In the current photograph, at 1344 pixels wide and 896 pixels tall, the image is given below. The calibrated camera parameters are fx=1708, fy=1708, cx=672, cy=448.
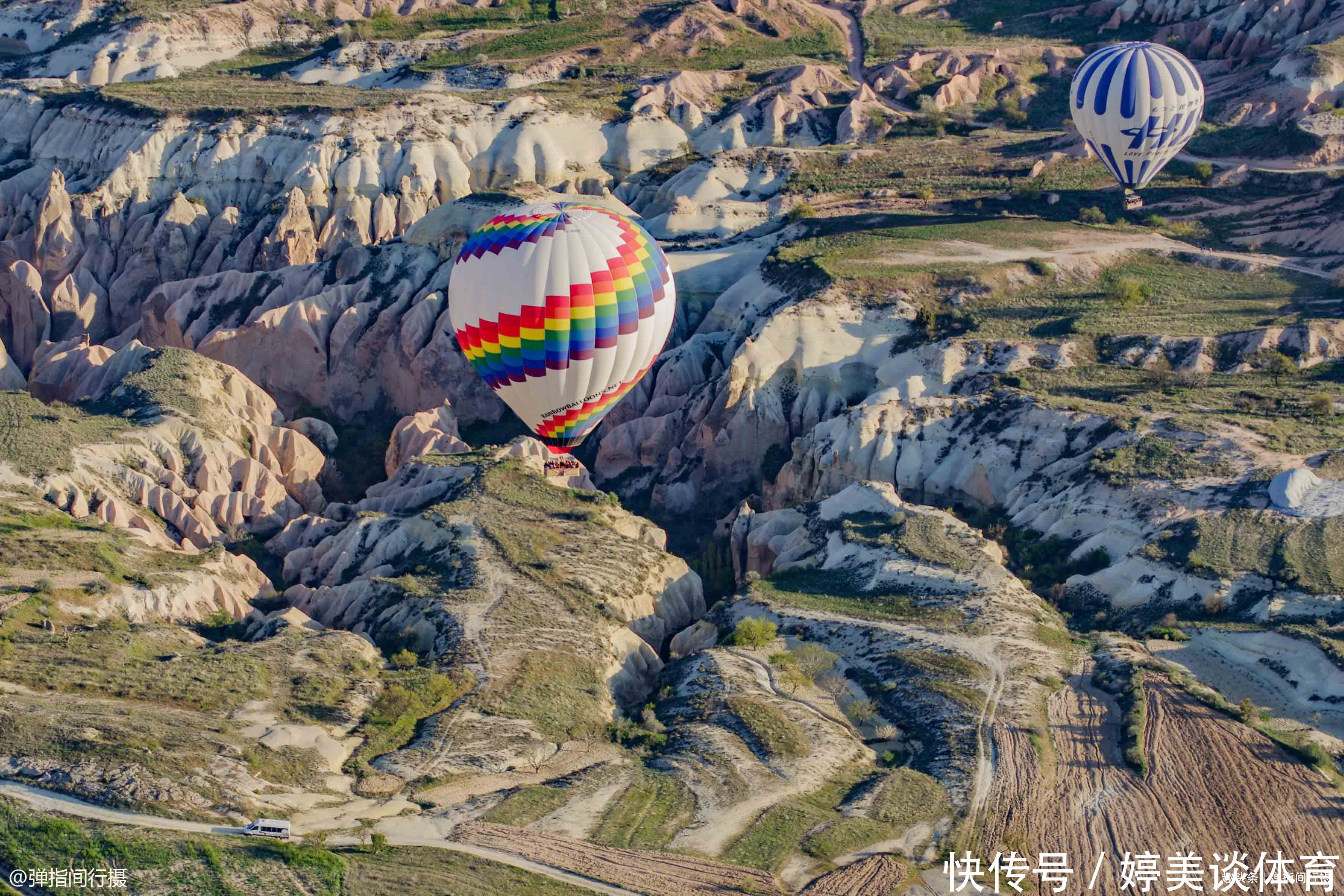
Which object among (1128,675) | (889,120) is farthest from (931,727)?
(889,120)

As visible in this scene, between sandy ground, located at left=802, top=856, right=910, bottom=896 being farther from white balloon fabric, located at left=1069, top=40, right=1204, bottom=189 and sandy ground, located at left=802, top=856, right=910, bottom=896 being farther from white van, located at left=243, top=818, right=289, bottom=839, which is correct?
white balloon fabric, located at left=1069, top=40, right=1204, bottom=189

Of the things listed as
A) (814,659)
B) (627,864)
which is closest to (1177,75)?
(814,659)

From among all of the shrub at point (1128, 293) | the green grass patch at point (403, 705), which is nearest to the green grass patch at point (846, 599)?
the green grass patch at point (403, 705)

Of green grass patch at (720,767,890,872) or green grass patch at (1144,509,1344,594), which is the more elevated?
green grass patch at (1144,509,1344,594)

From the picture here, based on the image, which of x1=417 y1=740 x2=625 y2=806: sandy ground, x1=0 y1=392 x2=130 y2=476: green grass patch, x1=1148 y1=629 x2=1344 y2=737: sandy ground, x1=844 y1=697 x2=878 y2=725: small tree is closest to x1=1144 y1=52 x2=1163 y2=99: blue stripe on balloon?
x1=1148 y1=629 x2=1344 y2=737: sandy ground

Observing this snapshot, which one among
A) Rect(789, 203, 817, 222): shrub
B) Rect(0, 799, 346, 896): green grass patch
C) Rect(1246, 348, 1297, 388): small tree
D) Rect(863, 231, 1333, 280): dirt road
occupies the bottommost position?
Rect(0, 799, 346, 896): green grass patch

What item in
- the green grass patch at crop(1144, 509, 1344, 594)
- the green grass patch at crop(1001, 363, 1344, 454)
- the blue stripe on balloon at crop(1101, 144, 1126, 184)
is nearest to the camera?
Result: the green grass patch at crop(1144, 509, 1344, 594)

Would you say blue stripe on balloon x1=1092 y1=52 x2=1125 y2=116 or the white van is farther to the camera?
blue stripe on balloon x1=1092 y1=52 x2=1125 y2=116

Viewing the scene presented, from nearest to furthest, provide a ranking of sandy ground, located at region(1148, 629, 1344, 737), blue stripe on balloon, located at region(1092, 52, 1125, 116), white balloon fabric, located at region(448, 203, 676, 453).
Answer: sandy ground, located at region(1148, 629, 1344, 737), white balloon fabric, located at region(448, 203, 676, 453), blue stripe on balloon, located at region(1092, 52, 1125, 116)
